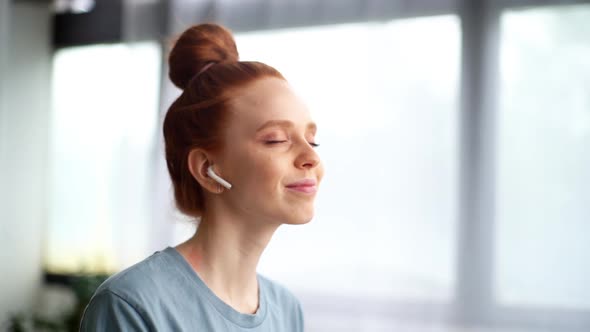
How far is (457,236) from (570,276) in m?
0.44

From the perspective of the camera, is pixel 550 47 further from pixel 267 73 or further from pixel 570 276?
pixel 267 73

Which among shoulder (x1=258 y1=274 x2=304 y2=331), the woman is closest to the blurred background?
shoulder (x1=258 y1=274 x2=304 y2=331)

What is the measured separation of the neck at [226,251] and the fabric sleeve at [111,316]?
15 centimetres

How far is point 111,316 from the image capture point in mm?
859

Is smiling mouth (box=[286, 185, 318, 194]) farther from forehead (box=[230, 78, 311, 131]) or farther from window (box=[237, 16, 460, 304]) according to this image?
window (box=[237, 16, 460, 304])

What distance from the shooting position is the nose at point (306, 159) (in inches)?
38.0

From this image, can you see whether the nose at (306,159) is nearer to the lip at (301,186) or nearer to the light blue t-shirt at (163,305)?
the lip at (301,186)

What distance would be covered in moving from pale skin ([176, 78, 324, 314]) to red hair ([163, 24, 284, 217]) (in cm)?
2

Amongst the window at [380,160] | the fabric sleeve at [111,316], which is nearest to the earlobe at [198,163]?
the fabric sleeve at [111,316]

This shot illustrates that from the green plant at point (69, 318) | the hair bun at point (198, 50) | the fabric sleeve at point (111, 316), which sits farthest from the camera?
the green plant at point (69, 318)

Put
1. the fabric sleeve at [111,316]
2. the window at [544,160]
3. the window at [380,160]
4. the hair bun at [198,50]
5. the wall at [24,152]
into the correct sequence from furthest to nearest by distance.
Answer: the wall at [24,152] → the window at [380,160] → the window at [544,160] → the hair bun at [198,50] → the fabric sleeve at [111,316]

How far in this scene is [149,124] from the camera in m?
3.10

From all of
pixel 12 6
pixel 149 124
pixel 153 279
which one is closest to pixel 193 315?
pixel 153 279

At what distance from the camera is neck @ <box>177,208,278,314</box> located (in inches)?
39.7
